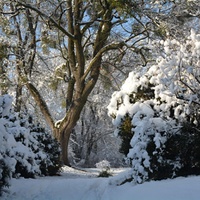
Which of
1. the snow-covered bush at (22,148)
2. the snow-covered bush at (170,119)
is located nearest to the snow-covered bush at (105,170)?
the snow-covered bush at (22,148)

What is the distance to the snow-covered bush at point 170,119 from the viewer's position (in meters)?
6.10

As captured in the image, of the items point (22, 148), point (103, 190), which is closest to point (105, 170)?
point (22, 148)

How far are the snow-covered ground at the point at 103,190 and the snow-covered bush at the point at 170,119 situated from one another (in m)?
0.40

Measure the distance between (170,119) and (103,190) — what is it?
187cm

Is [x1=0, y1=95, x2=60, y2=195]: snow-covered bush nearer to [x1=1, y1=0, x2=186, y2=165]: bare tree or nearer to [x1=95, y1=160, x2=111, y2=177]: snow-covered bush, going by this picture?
[x1=95, y1=160, x2=111, y2=177]: snow-covered bush

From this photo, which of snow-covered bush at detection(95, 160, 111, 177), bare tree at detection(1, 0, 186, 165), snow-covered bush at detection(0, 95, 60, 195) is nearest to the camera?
snow-covered bush at detection(0, 95, 60, 195)

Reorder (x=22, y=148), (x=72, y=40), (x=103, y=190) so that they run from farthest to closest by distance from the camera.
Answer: (x=72, y=40) < (x=22, y=148) < (x=103, y=190)

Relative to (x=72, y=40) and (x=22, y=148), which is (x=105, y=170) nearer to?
(x=22, y=148)

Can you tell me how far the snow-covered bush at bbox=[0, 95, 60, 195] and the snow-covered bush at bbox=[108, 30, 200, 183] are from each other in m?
2.32

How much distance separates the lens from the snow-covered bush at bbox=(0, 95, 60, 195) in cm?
606

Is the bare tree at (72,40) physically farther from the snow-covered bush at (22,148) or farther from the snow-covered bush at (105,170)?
the snow-covered bush at (22,148)

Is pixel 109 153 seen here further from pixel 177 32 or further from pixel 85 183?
pixel 85 183

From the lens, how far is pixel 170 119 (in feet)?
21.9

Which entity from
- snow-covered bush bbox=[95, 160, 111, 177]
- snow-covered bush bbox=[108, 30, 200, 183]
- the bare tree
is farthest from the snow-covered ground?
the bare tree
